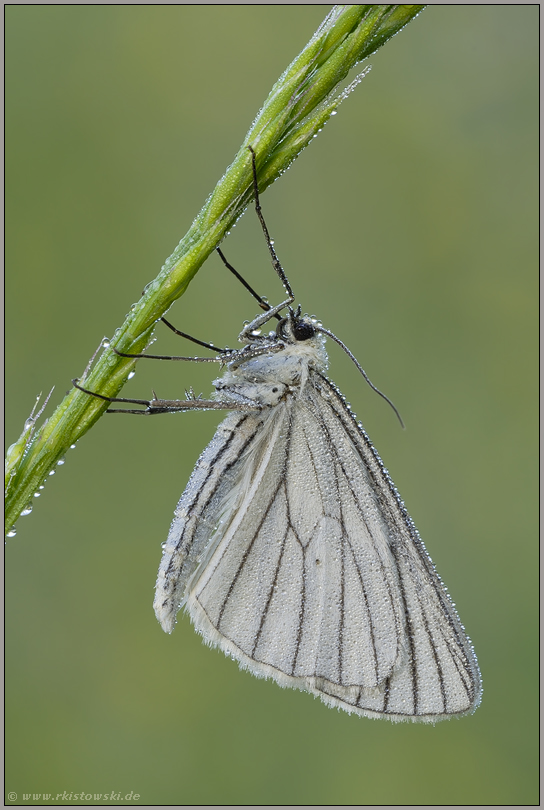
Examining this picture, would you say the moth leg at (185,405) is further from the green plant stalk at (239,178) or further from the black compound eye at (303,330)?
the green plant stalk at (239,178)

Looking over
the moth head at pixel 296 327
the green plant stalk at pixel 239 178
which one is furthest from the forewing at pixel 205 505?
the green plant stalk at pixel 239 178

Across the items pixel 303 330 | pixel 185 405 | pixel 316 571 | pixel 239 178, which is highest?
pixel 303 330

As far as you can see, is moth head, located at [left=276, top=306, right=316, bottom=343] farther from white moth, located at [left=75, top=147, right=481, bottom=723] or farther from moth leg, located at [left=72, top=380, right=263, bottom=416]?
moth leg, located at [left=72, top=380, right=263, bottom=416]

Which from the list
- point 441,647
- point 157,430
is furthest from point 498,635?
point 157,430

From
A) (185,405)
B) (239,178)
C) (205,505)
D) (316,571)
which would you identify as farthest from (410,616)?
(239,178)

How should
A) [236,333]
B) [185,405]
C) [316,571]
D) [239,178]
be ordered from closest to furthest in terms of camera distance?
1. [239,178]
2. [185,405]
3. [316,571]
4. [236,333]

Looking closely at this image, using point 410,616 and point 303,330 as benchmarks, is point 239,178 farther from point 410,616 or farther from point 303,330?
point 410,616

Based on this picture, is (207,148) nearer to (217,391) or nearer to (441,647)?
(217,391)
